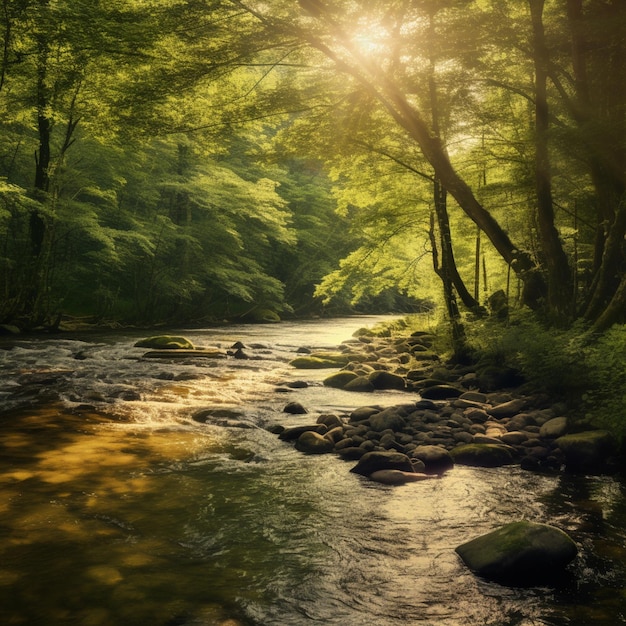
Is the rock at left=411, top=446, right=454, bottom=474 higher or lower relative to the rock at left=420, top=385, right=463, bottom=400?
lower

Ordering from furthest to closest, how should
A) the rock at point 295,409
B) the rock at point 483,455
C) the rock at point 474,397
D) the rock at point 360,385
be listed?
1. the rock at point 360,385
2. the rock at point 474,397
3. the rock at point 295,409
4. the rock at point 483,455

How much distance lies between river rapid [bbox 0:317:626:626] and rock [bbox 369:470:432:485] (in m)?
0.17

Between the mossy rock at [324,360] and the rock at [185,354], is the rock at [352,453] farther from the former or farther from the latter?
the rock at [185,354]

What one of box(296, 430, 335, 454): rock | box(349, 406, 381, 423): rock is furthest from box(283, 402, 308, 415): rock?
Answer: box(296, 430, 335, 454): rock

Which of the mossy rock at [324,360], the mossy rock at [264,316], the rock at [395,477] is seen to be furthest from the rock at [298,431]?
the mossy rock at [264,316]

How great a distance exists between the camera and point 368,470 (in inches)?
241

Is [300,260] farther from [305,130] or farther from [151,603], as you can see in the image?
[151,603]

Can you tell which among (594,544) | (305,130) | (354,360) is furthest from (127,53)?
(594,544)

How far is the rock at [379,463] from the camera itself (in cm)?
615

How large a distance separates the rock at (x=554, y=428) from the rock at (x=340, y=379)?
504 centimetres

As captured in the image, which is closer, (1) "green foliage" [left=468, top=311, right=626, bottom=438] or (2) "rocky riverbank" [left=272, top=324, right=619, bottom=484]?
(2) "rocky riverbank" [left=272, top=324, right=619, bottom=484]

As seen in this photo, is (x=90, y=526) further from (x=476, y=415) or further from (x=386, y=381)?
(x=386, y=381)

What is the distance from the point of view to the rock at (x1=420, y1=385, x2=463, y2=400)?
10.4 metres

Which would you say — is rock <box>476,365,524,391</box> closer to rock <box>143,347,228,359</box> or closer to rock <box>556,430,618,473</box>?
rock <box>556,430,618,473</box>
